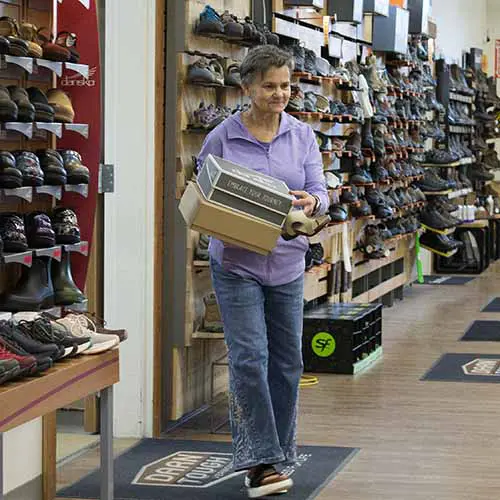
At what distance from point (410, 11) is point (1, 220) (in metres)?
8.73

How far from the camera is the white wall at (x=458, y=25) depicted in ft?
53.2

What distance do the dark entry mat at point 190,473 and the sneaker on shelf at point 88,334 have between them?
1025mm

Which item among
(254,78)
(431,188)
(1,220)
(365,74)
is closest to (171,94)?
(254,78)

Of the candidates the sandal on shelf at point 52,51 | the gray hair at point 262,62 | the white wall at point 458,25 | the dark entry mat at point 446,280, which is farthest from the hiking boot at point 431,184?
the sandal on shelf at point 52,51

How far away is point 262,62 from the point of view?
504 centimetres

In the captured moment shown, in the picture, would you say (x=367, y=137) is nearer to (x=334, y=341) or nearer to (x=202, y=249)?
(x=334, y=341)

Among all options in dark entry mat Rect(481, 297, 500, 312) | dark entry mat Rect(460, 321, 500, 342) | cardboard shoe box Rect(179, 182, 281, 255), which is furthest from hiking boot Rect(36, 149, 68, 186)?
dark entry mat Rect(481, 297, 500, 312)

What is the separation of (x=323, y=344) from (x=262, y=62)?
11.9 feet

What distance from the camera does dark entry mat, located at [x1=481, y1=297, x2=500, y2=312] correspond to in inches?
468

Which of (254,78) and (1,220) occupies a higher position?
(254,78)

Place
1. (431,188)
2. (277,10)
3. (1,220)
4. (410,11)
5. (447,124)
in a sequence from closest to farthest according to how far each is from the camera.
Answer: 1. (1,220)
2. (277,10)
3. (410,11)
4. (431,188)
5. (447,124)

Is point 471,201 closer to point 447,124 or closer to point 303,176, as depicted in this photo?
point 447,124

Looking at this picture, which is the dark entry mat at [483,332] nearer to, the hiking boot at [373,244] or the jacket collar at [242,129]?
the hiking boot at [373,244]

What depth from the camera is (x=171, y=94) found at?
21.5 feet
